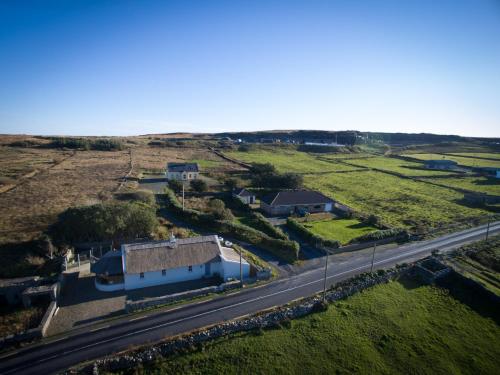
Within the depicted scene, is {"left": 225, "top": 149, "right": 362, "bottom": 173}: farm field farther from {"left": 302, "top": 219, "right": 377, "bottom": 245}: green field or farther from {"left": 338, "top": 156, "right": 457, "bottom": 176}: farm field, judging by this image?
{"left": 302, "top": 219, "right": 377, "bottom": 245}: green field

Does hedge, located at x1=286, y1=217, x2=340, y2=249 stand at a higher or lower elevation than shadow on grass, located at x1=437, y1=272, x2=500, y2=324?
higher

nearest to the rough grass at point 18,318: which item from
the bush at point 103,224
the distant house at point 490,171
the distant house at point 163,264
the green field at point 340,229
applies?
the distant house at point 163,264

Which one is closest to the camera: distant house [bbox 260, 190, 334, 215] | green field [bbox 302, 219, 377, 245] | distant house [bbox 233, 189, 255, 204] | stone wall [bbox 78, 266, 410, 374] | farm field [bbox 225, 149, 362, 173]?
stone wall [bbox 78, 266, 410, 374]

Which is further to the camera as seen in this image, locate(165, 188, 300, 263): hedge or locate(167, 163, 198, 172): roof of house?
locate(167, 163, 198, 172): roof of house

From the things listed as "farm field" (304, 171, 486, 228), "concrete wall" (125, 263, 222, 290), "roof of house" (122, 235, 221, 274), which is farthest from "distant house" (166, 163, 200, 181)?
"concrete wall" (125, 263, 222, 290)

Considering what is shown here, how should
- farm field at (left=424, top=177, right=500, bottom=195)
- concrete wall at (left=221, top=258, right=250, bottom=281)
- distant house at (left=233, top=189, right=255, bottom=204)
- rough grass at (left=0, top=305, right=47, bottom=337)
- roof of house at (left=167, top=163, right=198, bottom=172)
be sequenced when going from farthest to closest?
1. roof of house at (left=167, top=163, right=198, bottom=172)
2. farm field at (left=424, top=177, right=500, bottom=195)
3. distant house at (left=233, top=189, right=255, bottom=204)
4. concrete wall at (left=221, top=258, right=250, bottom=281)
5. rough grass at (left=0, top=305, right=47, bottom=337)

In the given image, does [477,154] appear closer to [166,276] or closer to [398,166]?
[398,166]

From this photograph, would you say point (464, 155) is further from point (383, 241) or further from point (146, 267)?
point (146, 267)

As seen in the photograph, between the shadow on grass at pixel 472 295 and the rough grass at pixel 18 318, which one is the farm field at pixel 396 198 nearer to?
the shadow on grass at pixel 472 295
